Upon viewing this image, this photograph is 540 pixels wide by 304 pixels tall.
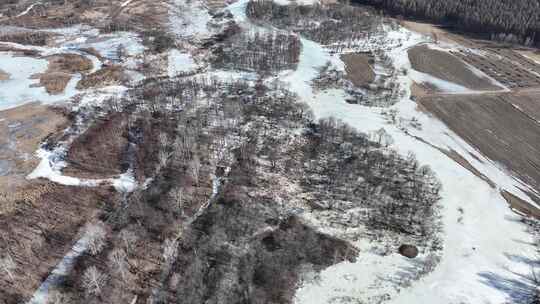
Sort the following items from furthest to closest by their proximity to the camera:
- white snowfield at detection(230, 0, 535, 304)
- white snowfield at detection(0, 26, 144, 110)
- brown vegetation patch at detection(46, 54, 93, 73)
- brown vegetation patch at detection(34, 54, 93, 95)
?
brown vegetation patch at detection(46, 54, 93, 73) → brown vegetation patch at detection(34, 54, 93, 95) → white snowfield at detection(0, 26, 144, 110) → white snowfield at detection(230, 0, 535, 304)

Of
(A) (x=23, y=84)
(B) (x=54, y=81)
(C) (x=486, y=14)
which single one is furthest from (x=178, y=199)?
(C) (x=486, y=14)

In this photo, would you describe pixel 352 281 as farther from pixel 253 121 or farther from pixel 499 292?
pixel 253 121

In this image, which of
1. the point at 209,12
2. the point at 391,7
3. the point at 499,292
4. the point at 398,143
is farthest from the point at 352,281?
the point at 391,7

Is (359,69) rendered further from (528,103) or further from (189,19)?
(189,19)

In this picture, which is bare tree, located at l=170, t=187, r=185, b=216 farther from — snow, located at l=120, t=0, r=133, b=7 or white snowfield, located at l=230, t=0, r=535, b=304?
snow, located at l=120, t=0, r=133, b=7

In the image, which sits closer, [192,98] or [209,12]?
[192,98]

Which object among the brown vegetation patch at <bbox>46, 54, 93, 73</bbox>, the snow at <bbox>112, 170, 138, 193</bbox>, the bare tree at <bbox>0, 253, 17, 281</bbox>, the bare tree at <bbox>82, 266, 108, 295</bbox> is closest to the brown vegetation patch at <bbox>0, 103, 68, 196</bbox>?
the bare tree at <bbox>0, 253, 17, 281</bbox>

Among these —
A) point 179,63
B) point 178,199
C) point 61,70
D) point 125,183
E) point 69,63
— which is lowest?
point 125,183
